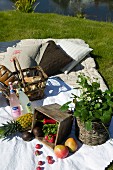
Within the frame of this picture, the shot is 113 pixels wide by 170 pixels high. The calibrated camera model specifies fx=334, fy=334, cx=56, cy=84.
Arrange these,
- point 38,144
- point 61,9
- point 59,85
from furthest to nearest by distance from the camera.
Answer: point 61,9
point 59,85
point 38,144

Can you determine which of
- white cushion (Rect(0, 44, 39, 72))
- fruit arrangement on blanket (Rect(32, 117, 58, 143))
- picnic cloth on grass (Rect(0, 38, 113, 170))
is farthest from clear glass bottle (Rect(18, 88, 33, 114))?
white cushion (Rect(0, 44, 39, 72))

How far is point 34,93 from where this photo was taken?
364cm

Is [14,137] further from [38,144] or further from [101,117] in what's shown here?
[101,117]

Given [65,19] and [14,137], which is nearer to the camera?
[14,137]

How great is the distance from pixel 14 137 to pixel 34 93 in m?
0.64

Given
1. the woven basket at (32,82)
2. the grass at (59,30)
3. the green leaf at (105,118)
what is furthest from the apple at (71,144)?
the grass at (59,30)

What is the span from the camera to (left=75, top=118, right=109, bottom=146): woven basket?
2.88 m

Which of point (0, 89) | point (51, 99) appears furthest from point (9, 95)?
point (51, 99)

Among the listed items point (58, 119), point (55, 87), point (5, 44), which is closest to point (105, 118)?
point (58, 119)

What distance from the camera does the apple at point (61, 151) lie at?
288 centimetres

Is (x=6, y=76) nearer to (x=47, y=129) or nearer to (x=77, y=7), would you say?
(x=47, y=129)

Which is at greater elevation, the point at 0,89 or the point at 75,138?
the point at 0,89

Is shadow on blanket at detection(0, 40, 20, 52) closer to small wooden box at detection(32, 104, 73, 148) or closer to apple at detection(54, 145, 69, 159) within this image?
small wooden box at detection(32, 104, 73, 148)

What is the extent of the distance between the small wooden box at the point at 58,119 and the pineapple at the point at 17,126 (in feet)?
0.34
